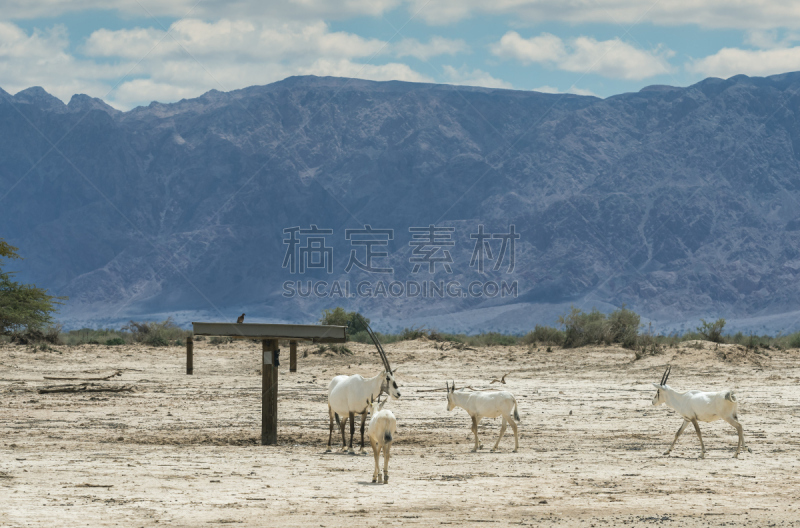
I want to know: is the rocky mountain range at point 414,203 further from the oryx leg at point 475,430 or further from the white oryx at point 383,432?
the white oryx at point 383,432

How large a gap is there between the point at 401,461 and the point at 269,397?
3.19 m

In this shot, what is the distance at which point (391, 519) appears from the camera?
1077 cm

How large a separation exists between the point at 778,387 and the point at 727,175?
118073 millimetres

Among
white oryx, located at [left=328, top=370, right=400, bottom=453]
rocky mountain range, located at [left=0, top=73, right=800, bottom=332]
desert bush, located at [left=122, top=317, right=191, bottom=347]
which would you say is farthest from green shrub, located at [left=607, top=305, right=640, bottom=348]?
rocky mountain range, located at [left=0, top=73, right=800, bottom=332]

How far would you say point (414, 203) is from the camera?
480ft

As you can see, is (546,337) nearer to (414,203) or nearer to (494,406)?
(494,406)

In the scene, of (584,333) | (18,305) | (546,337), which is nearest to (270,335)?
(18,305)

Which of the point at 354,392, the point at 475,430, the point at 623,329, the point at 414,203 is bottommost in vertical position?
the point at 475,430

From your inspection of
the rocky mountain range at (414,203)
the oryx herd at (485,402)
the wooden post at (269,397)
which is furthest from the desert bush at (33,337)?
the rocky mountain range at (414,203)

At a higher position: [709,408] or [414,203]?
[414,203]

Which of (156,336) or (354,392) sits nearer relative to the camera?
(354,392)

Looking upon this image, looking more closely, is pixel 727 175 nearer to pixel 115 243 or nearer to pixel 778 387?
pixel 115 243

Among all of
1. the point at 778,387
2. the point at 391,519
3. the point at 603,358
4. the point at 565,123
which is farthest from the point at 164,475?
the point at 565,123

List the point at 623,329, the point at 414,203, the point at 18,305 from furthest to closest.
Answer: the point at 414,203
the point at 623,329
the point at 18,305
